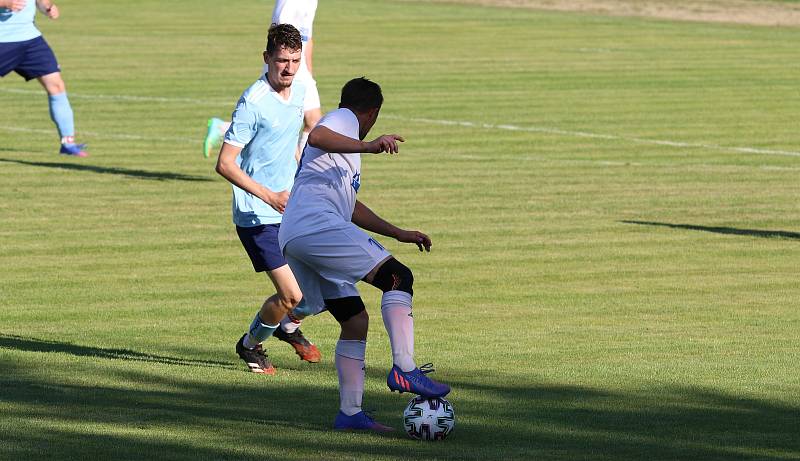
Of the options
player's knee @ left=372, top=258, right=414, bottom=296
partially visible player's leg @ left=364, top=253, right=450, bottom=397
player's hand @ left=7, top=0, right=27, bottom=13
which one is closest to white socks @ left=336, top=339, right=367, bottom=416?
partially visible player's leg @ left=364, top=253, right=450, bottom=397

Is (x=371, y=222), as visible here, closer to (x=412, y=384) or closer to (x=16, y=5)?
(x=412, y=384)

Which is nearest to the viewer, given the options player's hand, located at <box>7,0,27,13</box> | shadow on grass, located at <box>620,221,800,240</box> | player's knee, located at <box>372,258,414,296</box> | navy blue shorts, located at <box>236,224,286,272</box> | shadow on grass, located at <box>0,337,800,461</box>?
shadow on grass, located at <box>0,337,800,461</box>

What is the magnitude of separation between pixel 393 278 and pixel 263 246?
6.93 feet

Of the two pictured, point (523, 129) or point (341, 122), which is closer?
point (341, 122)

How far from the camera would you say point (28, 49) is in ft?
66.0

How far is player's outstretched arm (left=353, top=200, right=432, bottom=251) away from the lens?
8.62 meters

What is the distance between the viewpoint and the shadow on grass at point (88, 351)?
10562 mm

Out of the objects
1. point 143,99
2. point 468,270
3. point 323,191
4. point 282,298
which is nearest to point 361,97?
point 323,191

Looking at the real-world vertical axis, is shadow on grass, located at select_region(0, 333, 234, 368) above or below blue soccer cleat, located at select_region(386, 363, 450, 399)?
below

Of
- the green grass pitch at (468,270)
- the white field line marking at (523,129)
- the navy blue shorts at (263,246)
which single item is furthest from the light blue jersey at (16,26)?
the navy blue shorts at (263,246)

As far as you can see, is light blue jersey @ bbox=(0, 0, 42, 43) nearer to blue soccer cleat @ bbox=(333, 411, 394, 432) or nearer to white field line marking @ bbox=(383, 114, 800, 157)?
white field line marking @ bbox=(383, 114, 800, 157)

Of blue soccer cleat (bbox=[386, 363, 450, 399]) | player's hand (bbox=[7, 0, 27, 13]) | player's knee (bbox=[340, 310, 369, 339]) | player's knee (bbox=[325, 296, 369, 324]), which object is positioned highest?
player's hand (bbox=[7, 0, 27, 13])

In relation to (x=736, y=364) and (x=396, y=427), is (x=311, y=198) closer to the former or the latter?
(x=396, y=427)

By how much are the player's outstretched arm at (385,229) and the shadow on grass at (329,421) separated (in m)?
0.98
